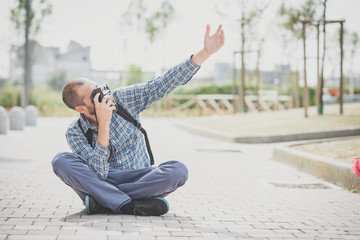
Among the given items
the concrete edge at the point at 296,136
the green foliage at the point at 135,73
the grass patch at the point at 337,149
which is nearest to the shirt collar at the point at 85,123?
the grass patch at the point at 337,149

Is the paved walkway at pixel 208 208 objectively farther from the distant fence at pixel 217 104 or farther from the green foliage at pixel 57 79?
the green foliage at pixel 57 79

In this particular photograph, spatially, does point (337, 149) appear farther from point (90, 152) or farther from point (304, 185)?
point (90, 152)

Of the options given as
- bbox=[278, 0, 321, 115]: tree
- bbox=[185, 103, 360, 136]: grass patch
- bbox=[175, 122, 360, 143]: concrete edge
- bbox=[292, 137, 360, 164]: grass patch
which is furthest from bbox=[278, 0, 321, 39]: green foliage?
bbox=[292, 137, 360, 164]: grass patch

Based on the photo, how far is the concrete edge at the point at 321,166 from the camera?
7.07m

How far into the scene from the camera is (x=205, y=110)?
110 ft

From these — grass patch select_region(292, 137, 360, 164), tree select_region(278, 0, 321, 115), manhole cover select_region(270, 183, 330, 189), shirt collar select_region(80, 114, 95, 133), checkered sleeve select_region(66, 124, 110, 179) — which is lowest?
manhole cover select_region(270, 183, 330, 189)

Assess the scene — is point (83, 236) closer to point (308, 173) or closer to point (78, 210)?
point (78, 210)

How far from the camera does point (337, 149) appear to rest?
9.27 meters

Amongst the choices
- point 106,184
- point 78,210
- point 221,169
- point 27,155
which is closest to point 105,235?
point 106,184

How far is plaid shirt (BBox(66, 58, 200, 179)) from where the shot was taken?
4414 millimetres

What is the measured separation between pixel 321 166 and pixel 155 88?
4.36 metres

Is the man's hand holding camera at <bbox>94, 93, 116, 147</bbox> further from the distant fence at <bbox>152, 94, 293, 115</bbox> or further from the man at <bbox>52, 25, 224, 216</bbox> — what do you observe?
the distant fence at <bbox>152, 94, 293, 115</bbox>

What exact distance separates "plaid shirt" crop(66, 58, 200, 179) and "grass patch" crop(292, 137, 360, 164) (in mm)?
4277

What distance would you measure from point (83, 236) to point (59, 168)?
88 centimetres
